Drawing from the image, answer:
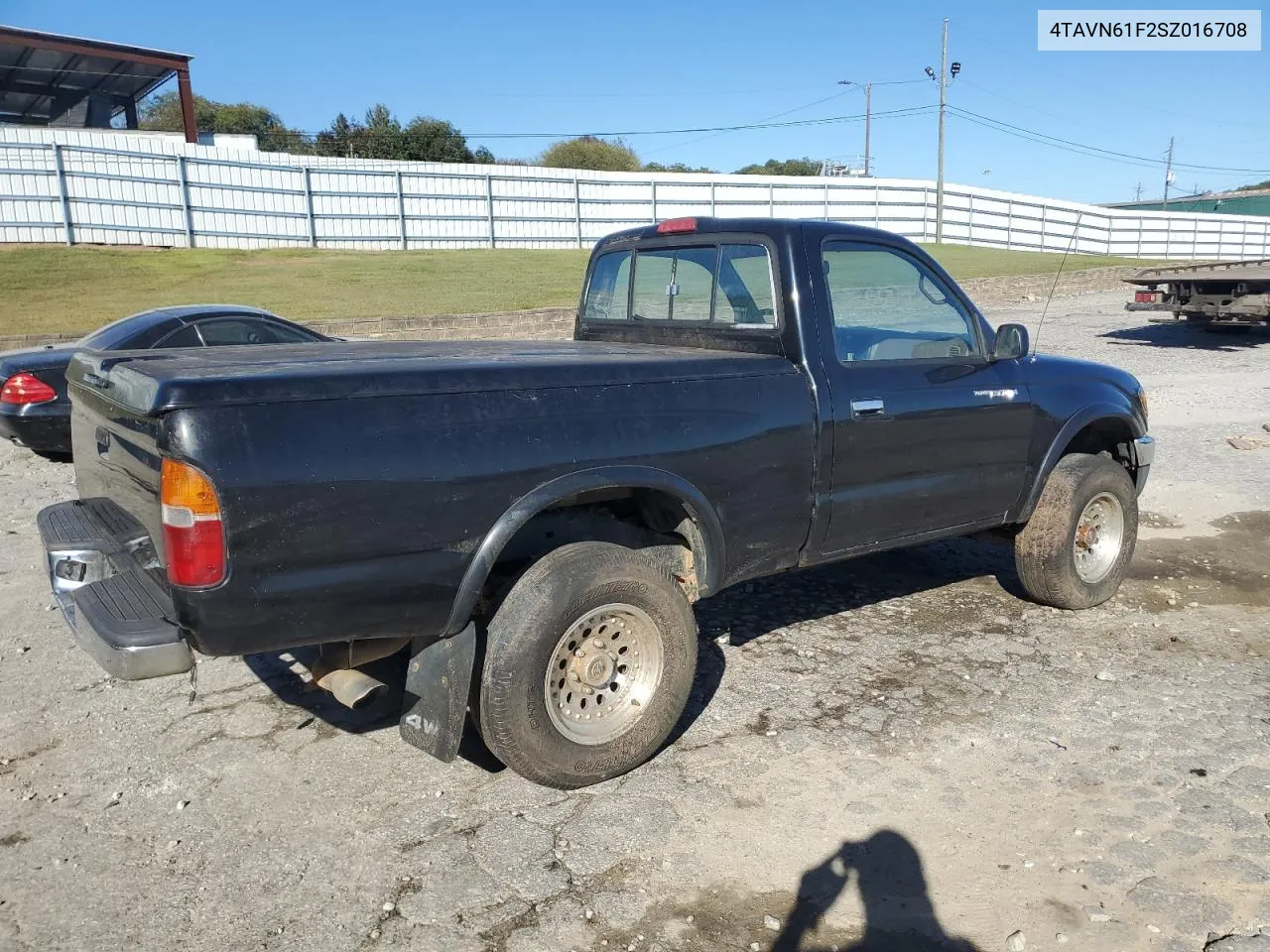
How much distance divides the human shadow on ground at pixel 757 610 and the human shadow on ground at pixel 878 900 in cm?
95

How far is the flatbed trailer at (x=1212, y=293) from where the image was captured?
14.8 meters

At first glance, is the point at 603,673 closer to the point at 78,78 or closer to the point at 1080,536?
the point at 1080,536

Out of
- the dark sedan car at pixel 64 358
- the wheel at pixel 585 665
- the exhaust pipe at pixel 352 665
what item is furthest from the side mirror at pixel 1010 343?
the dark sedan car at pixel 64 358

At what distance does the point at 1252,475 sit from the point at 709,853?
283 inches

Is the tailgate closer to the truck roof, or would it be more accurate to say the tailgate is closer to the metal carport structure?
the truck roof

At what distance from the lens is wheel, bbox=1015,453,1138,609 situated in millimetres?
4926

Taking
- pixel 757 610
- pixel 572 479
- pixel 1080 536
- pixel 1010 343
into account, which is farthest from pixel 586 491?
pixel 1080 536

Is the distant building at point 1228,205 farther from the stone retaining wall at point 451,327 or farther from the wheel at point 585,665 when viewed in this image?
the wheel at point 585,665

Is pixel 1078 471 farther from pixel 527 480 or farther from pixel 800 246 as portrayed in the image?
pixel 527 480

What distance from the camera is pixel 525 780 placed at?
350 cm

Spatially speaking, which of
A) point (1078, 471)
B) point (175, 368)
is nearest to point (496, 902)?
point (175, 368)

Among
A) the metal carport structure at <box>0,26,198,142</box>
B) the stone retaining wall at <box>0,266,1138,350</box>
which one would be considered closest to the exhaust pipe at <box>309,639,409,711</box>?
the stone retaining wall at <box>0,266,1138,350</box>

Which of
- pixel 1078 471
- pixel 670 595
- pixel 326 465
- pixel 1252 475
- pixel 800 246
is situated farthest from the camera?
pixel 1252 475

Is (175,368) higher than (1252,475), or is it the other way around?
(175,368)
